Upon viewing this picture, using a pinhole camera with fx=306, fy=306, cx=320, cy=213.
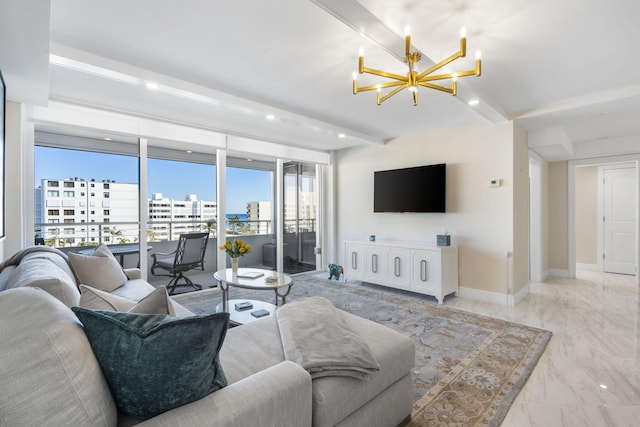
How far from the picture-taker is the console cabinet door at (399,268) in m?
4.36

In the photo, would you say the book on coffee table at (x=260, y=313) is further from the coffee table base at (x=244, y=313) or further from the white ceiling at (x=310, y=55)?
the white ceiling at (x=310, y=55)

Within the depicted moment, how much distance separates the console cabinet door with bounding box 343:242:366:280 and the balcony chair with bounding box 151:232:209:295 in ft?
7.41

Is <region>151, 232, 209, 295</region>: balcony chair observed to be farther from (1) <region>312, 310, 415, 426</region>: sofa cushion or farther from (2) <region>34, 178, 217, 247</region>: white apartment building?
(1) <region>312, 310, 415, 426</region>: sofa cushion

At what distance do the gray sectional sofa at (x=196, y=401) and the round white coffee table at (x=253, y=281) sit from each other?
114 centimetres

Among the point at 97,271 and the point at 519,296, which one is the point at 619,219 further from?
the point at 97,271

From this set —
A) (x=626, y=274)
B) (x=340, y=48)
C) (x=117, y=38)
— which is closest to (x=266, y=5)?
(x=340, y=48)

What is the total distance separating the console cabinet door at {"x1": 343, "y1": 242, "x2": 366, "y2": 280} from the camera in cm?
495

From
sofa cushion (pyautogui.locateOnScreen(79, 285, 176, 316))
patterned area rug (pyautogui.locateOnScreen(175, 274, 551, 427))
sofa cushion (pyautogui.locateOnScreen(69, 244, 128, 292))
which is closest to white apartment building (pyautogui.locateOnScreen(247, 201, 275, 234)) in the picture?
patterned area rug (pyautogui.locateOnScreen(175, 274, 551, 427))

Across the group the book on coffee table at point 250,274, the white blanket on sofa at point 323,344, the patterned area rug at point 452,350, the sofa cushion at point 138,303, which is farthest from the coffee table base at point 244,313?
the sofa cushion at point 138,303

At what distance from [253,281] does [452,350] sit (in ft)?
6.37

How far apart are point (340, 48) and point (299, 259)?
4204 mm

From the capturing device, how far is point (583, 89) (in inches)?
122

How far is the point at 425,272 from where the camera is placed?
13.6 ft

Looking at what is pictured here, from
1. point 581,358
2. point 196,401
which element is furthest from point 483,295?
point 196,401
